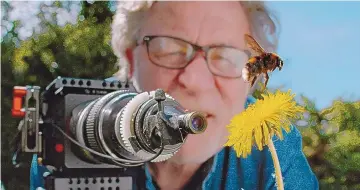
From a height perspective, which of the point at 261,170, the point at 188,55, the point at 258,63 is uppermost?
the point at 188,55

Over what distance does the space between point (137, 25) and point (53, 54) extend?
238mm

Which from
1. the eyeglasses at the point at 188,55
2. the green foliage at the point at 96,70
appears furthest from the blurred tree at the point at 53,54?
the eyeglasses at the point at 188,55

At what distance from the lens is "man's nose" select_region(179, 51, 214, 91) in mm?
1640

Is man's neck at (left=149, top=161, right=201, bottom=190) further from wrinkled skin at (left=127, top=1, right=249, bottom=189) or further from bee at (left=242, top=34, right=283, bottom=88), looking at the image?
bee at (left=242, top=34, right=283, bottom=88)

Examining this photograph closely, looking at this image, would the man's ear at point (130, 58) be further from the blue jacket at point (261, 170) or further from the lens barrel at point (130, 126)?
the lens barrel at point (130, 126)

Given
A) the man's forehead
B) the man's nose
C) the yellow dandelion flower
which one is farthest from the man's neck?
the yellow dandelion flower

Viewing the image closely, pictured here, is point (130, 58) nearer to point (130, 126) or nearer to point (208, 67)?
point (208, 67)

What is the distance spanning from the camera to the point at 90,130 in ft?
3.60

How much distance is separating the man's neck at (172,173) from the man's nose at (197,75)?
22 cm

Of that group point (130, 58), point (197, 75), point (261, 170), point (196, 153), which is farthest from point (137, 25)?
point (261, 170)

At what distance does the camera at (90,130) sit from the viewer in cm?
104

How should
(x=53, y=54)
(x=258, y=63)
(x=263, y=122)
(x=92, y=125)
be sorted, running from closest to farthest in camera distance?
1. (x=263, y=122)
2. (x=92, y=125)
3. (x=258, y=63)
4. (x=53, y=54)

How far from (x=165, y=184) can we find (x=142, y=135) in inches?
27.1

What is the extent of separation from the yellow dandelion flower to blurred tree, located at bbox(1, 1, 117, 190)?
71 cm
